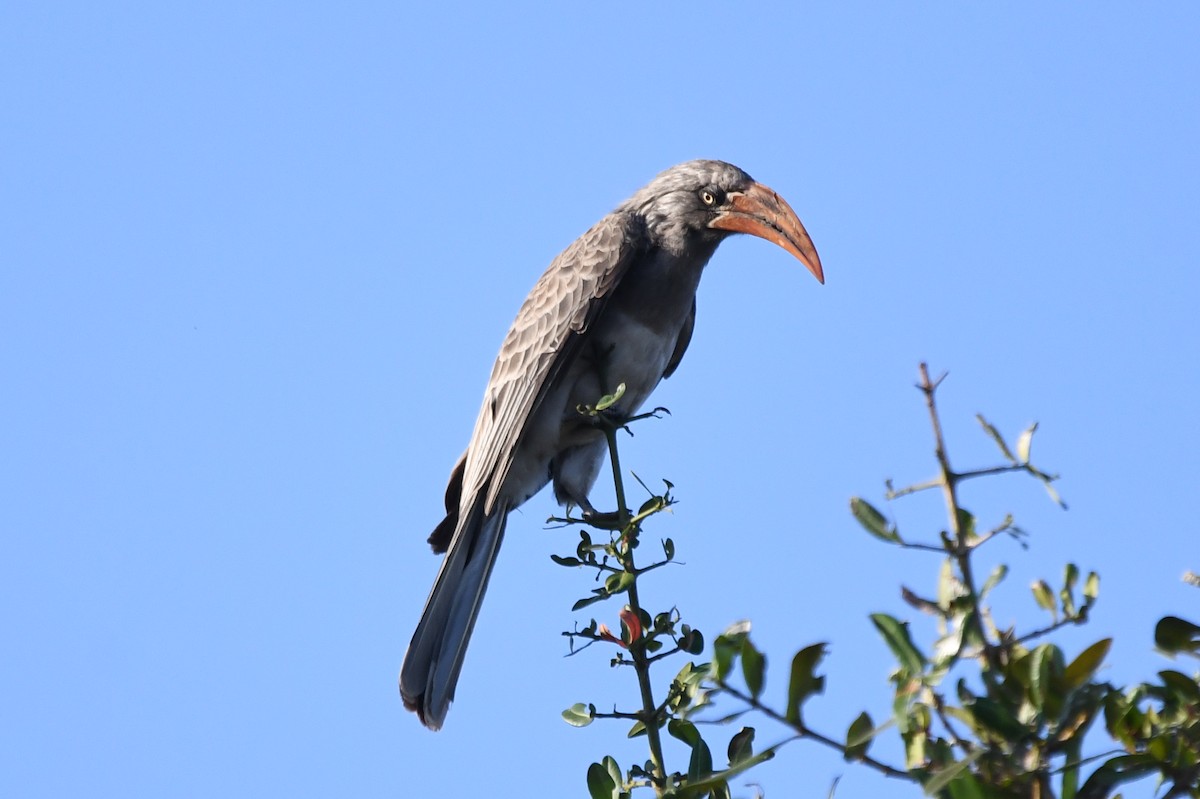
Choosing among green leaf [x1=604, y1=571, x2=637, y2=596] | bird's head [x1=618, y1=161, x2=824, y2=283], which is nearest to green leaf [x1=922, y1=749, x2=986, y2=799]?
green leaf [x1=604, y1=571, x2=637, y2=596]

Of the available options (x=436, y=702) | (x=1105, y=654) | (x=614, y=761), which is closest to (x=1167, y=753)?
(x=1105, y=654)

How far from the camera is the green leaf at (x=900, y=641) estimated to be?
2.10m

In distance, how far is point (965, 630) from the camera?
2023mm

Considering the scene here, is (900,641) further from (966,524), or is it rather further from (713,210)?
(713,210)

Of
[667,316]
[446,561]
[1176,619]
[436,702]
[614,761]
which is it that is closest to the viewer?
[1176,619]

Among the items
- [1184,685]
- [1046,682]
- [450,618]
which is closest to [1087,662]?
[1046,682]

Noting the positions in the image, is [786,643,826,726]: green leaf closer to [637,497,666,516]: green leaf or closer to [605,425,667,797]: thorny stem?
[605,425,667,797]: thorny stem

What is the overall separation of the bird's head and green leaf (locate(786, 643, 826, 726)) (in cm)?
462

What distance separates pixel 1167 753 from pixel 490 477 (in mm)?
4466

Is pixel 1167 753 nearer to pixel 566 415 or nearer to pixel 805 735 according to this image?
pixel 805 735

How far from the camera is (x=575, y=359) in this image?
21.4 feet

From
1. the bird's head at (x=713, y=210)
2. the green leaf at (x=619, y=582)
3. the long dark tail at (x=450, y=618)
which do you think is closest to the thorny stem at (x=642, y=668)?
the green leaf at (x=619, y=582)

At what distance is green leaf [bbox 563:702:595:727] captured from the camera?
140 inches

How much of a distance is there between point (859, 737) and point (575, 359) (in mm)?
4494
